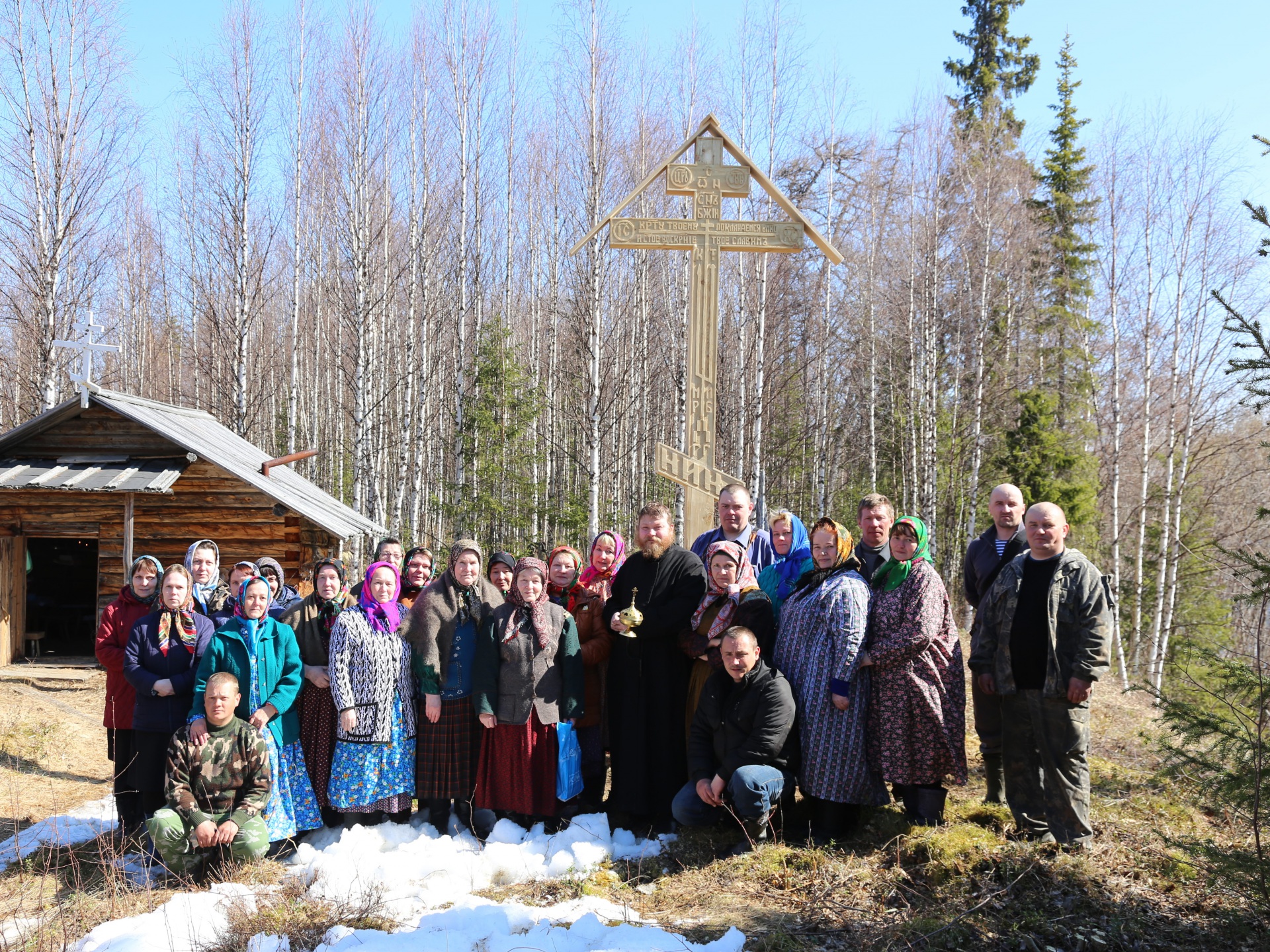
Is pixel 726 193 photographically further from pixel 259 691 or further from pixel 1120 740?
pixel 1120 740

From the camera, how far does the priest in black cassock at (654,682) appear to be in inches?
210

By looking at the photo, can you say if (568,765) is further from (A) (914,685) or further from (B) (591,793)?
(A) (914,685)

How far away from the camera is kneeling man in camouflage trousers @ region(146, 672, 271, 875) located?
188 inches

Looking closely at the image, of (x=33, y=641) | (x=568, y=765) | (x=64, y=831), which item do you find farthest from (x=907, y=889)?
(x=33, y=641)

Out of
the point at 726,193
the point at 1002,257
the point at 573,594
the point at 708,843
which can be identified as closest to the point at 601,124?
the point at 1002,257

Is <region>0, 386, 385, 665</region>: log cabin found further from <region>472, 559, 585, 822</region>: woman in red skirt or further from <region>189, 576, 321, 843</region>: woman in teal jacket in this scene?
<region>472, 559, 585, 822</region>: woman in red skirt

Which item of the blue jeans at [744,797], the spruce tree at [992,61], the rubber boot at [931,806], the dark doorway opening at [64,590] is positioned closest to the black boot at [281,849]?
the blue jeans at [744,797]

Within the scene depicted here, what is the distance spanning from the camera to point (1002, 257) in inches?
704

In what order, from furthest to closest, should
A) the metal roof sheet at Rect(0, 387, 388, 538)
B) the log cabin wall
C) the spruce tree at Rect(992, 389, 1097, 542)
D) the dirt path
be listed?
A: the spruce tree at Rect(992, 389, 1097, 542), the log cabin wall, the metal roof sheet at Rect(0, 387, 388, 538), the dirt path

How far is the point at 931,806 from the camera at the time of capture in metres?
4.79

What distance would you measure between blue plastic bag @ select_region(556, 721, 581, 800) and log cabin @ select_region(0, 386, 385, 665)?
6.83 metres

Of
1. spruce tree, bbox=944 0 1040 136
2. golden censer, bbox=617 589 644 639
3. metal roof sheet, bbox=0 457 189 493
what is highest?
spruce tree, bbox=944 0 1040 136

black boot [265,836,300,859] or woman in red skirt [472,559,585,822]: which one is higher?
woman in red skirt [472,559,585,822]

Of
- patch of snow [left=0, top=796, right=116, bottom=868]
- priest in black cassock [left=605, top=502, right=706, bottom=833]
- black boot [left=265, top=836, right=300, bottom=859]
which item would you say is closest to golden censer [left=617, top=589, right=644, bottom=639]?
priest in black cassock [left=605, top=502, right=706, bottom=833]
